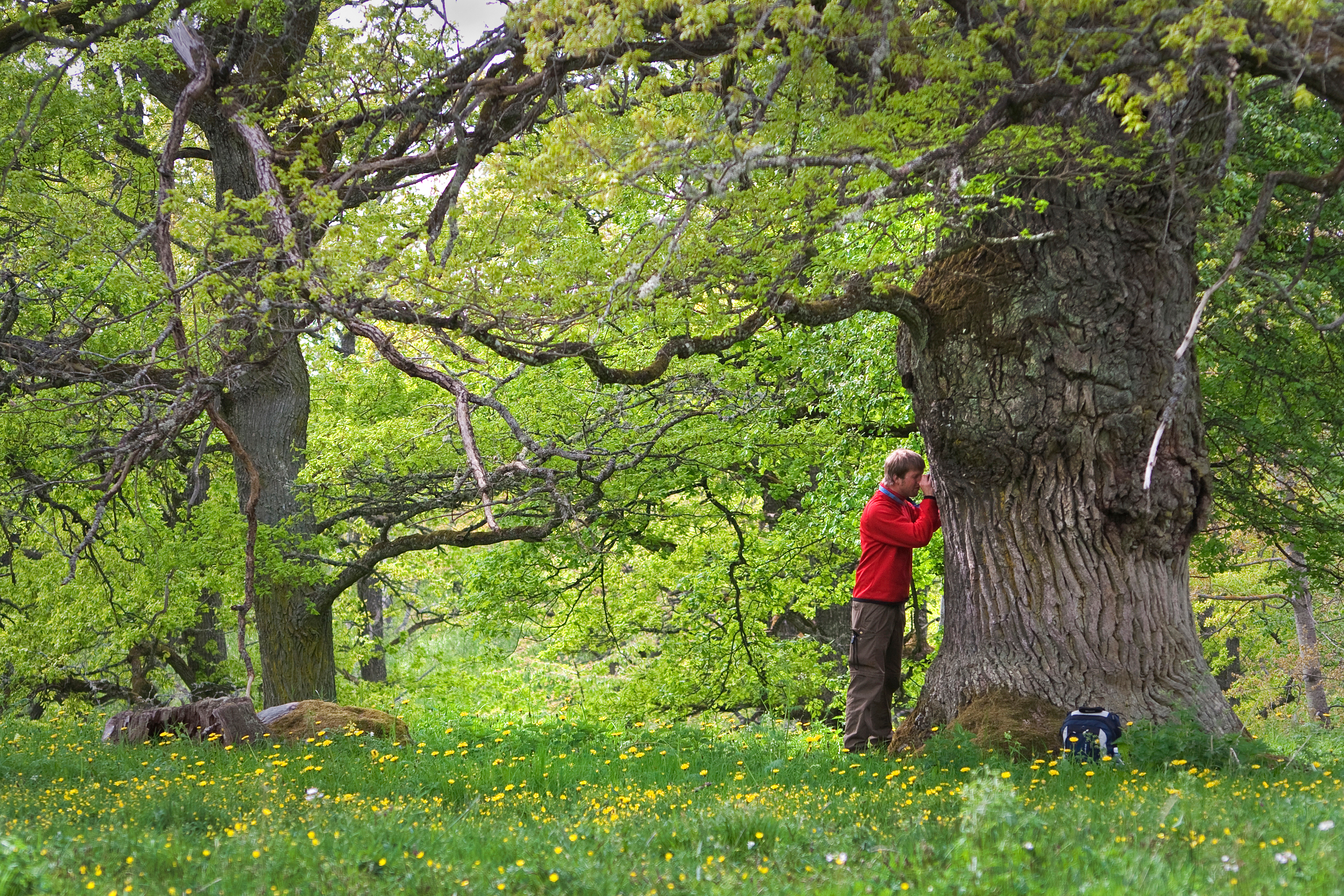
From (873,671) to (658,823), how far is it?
3.18 meters

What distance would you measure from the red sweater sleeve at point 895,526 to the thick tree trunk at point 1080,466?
0.46m

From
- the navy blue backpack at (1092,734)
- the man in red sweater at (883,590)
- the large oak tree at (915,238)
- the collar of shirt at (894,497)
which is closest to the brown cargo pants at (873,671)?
the man in red sweater at (883,590)

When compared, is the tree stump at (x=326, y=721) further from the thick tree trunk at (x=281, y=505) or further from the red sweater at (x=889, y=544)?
the thick tree trunk at (x=281, y=505)

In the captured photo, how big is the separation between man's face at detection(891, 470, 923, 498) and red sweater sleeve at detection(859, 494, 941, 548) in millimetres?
114

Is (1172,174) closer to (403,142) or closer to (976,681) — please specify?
(976,681)

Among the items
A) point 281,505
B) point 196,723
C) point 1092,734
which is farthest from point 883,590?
point 281,505

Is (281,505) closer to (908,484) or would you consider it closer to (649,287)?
(908,484)

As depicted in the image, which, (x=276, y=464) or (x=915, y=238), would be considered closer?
(x=915, y=238)

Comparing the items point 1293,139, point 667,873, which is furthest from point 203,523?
point 1293,139

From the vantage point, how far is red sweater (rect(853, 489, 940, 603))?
24.0 ft

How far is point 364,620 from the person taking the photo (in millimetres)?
18281

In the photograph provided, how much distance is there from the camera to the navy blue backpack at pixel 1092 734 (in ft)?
19.1

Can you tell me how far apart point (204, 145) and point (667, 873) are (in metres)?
12.5

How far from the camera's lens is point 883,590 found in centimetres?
742
